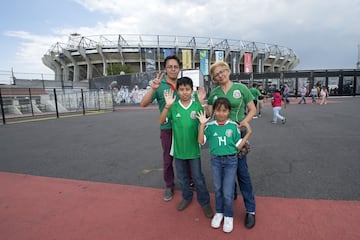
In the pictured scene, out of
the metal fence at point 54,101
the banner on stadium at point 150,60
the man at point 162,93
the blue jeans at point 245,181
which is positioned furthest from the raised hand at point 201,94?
the banner on stadium at point 150,60

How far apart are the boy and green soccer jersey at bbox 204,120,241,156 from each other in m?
0.25

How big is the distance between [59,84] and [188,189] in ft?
112

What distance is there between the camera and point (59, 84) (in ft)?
101

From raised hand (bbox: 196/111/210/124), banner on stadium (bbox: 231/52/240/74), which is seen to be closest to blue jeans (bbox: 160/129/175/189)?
raised hand (bbox: 196/111/210/124)

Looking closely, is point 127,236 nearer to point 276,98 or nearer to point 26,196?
Result: point 26,196

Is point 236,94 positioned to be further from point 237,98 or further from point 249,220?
point 249,220

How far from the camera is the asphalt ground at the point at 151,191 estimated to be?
7.15 ft

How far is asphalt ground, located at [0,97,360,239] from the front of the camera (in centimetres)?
218

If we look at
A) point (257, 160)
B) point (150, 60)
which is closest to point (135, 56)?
point (150, 60)

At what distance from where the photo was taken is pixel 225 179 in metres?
2.13

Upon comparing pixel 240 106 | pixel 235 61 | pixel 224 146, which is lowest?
pixel 224 146

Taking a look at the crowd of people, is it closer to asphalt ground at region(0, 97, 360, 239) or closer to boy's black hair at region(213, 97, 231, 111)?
boy's black hair at region(213, 97, 231, 111)

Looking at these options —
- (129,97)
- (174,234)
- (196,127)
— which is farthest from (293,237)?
(129,97)

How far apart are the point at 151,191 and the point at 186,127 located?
4.38 feet
